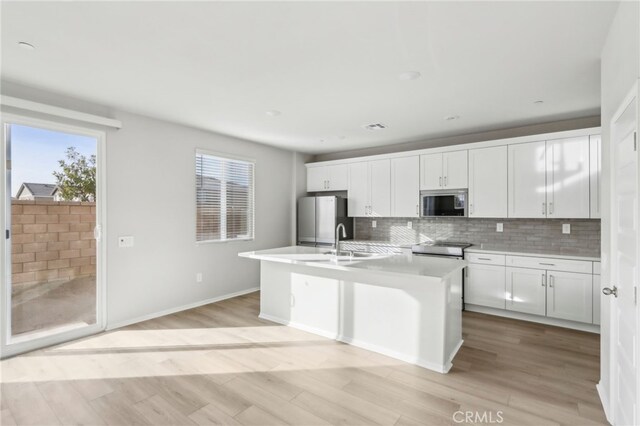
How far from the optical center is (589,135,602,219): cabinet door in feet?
12.4

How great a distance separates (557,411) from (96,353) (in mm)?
3879

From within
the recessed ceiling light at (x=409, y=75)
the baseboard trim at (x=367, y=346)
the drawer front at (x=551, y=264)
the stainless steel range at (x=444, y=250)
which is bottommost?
the baseboard trim at (x=367, y=346)

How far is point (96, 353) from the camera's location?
312cm

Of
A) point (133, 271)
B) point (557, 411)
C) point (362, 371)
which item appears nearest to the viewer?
point (557, 411)

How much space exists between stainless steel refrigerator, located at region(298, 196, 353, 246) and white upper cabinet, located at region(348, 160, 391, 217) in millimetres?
233

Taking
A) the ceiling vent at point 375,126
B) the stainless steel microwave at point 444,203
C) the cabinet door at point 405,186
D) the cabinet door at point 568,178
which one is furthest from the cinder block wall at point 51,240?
the cabinet door at point 568,178

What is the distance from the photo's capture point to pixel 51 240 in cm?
333

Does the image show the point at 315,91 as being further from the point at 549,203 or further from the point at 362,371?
the point at 549,203

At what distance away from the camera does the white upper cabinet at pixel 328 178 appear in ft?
19.5

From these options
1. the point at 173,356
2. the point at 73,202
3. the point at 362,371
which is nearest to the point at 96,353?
the point at 173,356

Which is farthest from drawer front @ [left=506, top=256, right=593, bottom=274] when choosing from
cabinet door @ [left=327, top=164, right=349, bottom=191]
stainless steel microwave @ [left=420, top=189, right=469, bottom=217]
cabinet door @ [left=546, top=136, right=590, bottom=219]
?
cabinet door @ [left=327, top=164, right=349, bottom=191]

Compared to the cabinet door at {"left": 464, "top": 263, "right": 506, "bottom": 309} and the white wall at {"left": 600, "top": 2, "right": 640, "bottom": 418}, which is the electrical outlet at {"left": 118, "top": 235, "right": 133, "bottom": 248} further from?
the white wall at {"left": 600, "top": 2, "right": 640, "bottom": 418}

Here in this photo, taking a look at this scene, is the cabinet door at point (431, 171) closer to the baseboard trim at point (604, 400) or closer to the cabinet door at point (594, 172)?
the cabinet door at point (594, 172)

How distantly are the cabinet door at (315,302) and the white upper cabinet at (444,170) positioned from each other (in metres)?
2.47
